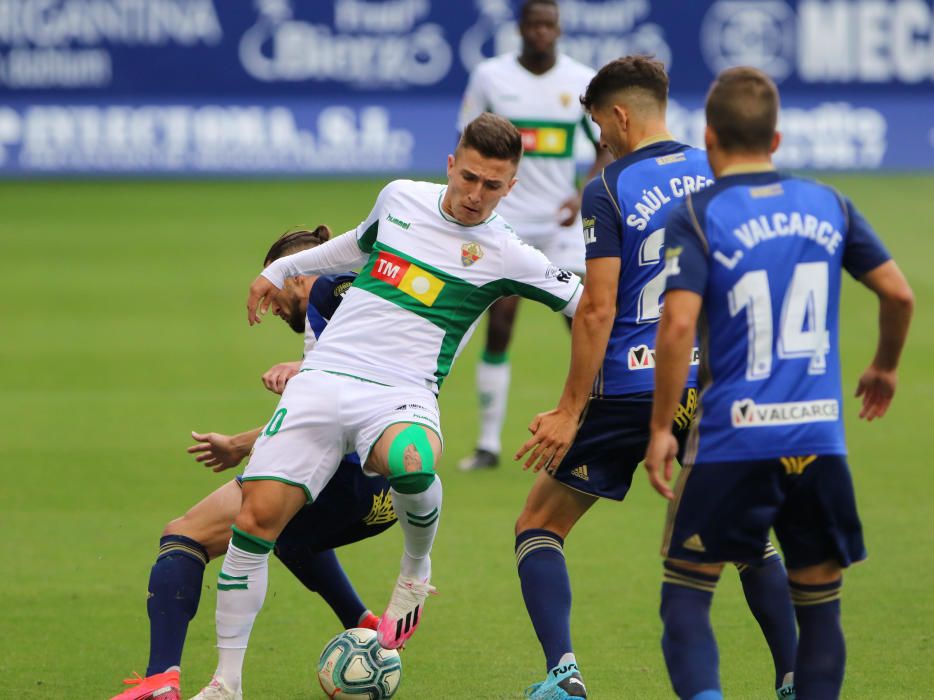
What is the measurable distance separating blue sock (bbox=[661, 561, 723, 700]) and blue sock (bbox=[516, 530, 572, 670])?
29.6 inches

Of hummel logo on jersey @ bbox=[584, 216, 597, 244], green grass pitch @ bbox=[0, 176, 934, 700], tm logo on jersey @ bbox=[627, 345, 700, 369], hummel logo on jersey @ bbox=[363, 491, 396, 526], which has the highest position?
hummel logo on jersey @ bbox=[584, 216, 597, 244]

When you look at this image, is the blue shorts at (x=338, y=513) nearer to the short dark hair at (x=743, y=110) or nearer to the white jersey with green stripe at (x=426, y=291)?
the white jersey with green stripe at (x=426, y=291)

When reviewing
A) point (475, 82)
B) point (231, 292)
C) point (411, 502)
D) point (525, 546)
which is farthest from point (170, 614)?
point (231, 292)

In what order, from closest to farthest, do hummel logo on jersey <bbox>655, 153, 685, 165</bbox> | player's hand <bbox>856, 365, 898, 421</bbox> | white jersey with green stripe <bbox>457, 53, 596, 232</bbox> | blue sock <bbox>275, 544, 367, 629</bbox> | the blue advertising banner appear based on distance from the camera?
player's hand <bbox>856, 365, 898, 421</bbox>, hummel logo on jersey <bbox>655, 153, 685, 165</bbox>, blue sock <bbox>275, 544, 367, 629</bbox>, white jersey with green stripe <bbox>457, 53, 596, 232</bbox>, the blue advertising banner

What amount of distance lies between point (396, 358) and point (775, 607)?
153 centimetres

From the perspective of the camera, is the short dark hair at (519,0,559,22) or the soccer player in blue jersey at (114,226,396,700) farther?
the short dark hair at (519,0,559,22)

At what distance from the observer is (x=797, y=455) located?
4.08m

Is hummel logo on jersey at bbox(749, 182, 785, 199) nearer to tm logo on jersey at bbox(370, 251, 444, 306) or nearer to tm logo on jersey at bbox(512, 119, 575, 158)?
tm logo on jersey at bbox(370, 251, 444, 306)

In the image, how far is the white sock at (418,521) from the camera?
5000mm

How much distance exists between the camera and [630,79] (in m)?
5.02

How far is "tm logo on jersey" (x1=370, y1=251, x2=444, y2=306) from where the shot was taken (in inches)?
204

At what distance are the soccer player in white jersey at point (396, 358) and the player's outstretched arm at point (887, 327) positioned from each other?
1.21m

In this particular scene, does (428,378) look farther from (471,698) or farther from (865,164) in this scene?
(865,164)

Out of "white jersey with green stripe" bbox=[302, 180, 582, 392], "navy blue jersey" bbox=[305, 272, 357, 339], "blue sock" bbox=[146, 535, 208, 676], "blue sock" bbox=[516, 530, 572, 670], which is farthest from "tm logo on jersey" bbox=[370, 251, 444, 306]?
"blue sock" bbox=[146, 535, 208, 676]
